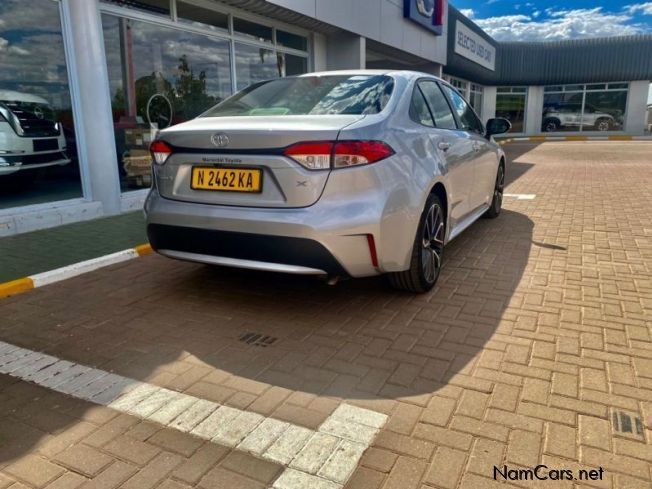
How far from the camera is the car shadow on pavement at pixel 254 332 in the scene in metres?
2.61

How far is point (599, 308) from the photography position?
3.62 meters

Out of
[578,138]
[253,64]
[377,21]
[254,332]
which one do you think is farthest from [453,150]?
[578,138]

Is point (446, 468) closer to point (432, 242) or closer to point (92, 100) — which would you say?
point (432, 242)

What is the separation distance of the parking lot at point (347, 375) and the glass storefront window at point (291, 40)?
23.5 feet

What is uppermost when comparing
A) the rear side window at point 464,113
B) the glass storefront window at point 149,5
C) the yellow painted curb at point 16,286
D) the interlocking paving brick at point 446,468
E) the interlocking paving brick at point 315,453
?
the glass storefront window at point 149,5

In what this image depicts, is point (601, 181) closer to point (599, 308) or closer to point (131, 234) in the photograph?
point (599, 308)

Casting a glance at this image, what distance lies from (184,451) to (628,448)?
1.84 meters

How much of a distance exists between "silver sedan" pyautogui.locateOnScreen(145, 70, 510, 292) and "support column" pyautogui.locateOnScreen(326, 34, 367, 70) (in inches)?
326

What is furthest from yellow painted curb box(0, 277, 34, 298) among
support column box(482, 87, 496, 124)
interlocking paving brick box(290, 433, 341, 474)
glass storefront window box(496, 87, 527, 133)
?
glass storefront window box(496, 87, 527, 133)

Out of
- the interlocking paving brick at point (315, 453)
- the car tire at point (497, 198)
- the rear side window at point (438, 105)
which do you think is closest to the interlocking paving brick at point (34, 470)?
the interlocking paving brick at point (315, 453)

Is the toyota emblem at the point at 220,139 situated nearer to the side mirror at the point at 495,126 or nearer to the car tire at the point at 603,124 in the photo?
the side mirror at the point at 495,126

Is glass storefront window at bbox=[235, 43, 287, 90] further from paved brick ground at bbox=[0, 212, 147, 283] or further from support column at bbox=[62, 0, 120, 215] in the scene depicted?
paved brick ground at bbox=[0, 212, 147, 283]

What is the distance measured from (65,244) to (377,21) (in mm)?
9774

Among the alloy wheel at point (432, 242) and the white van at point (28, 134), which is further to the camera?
the white van at point (28, 134)
